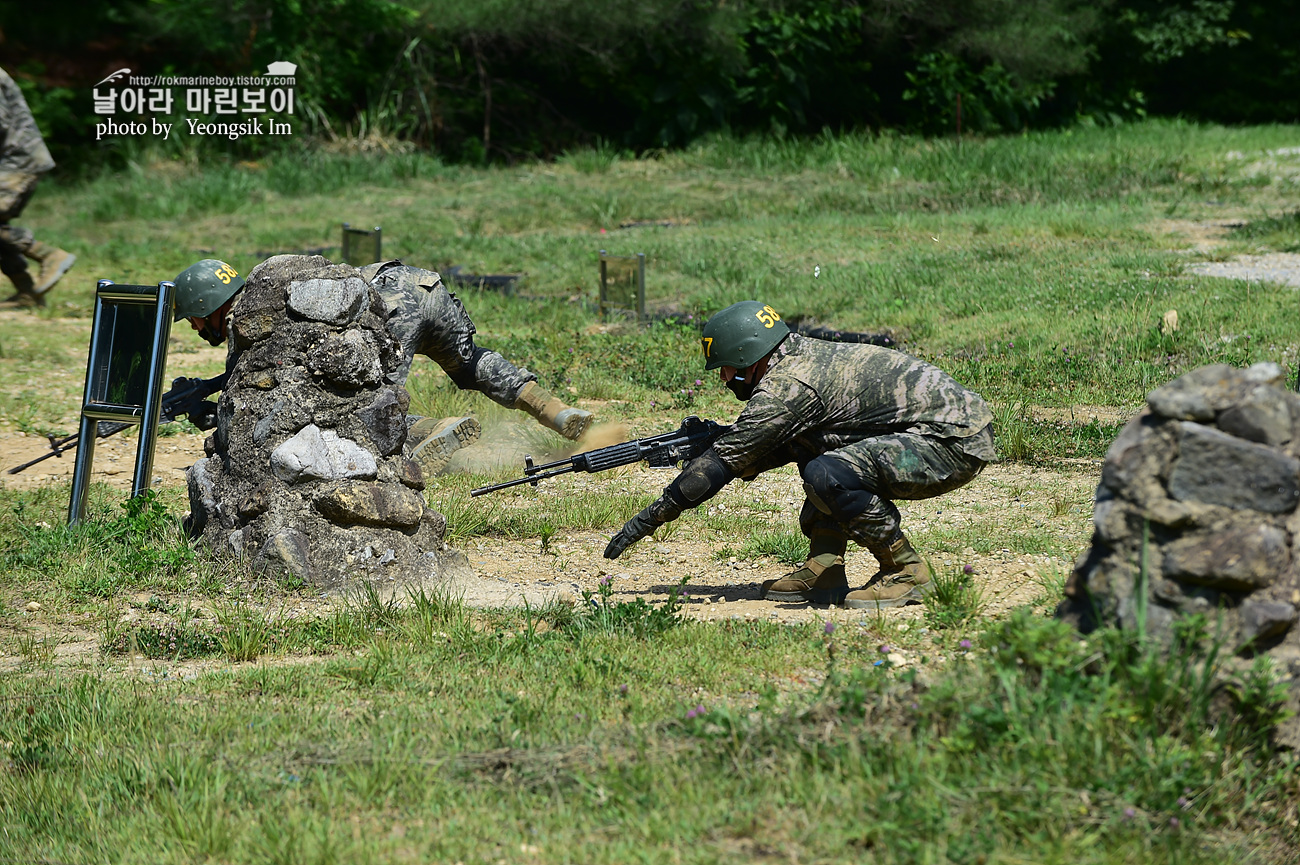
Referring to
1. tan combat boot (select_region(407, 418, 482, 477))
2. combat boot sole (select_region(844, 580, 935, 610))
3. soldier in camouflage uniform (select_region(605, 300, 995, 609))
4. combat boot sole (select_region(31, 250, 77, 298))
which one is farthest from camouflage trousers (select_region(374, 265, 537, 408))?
combat boot sole (select_region(31, 250, 77, 298))

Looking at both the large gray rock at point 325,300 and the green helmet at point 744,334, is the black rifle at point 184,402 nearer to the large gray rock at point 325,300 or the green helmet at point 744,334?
the large gray rock at point 325,300

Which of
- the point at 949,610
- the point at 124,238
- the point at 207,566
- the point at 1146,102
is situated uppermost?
the point at 1146,102

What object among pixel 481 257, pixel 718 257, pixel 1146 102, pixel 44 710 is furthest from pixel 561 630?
pixel 1146 102

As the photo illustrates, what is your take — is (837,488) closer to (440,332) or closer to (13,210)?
(440,332)

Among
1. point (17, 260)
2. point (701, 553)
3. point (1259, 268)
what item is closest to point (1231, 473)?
point (701, 553)

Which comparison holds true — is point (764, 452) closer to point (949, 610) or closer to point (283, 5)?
point (949, 610)

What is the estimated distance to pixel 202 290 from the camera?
19.5 feet

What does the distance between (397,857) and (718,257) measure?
397 inches

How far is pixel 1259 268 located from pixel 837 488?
780 centimetres

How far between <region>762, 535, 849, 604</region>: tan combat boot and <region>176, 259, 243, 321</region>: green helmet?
292cm

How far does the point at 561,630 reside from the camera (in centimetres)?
451

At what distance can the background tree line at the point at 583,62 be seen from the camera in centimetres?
1995

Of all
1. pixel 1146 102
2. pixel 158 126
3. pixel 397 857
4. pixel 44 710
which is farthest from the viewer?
pixel 1146 102

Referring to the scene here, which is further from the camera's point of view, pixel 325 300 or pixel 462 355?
pixel 462 355
